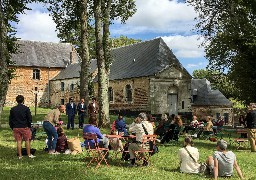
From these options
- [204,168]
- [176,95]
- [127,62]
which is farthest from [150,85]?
[204,168]

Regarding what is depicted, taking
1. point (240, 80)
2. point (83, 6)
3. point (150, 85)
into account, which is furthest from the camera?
point (150, 85)

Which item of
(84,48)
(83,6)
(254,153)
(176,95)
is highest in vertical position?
(83,6)

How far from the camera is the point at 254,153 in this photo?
1419 centimetres

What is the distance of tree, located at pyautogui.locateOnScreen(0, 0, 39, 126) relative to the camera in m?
14.6

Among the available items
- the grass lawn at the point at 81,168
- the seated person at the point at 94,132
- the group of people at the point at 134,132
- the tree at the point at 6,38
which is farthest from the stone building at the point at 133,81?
the group of people at the point at 134,132

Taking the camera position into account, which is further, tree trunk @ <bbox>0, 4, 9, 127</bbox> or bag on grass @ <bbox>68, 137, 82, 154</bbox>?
tree trunk @ <bbox>0, 4, 9, 127</bbox>

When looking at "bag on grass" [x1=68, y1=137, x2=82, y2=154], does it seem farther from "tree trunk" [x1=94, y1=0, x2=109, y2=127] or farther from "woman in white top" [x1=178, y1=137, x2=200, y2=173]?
"tree trunk" [x1=94, y1=0, x2=109, y2=127]

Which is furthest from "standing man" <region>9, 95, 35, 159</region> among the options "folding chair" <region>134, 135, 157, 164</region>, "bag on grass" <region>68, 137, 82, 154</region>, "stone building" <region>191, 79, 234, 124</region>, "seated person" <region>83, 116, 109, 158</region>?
"stone building" <region>191, 79, 234, 124</region>

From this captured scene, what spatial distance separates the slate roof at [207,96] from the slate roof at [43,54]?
21.0 meters

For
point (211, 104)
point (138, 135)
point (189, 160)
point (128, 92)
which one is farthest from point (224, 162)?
point (211, 104)

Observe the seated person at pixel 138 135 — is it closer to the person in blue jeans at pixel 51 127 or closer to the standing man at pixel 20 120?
the person in blue jeans at pixel 51 127

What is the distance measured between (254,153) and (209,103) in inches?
1350

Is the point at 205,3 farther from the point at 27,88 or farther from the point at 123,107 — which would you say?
the point at 27,88

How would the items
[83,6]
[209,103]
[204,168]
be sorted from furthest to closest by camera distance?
[209,103] → [83,6] → [204,168]
